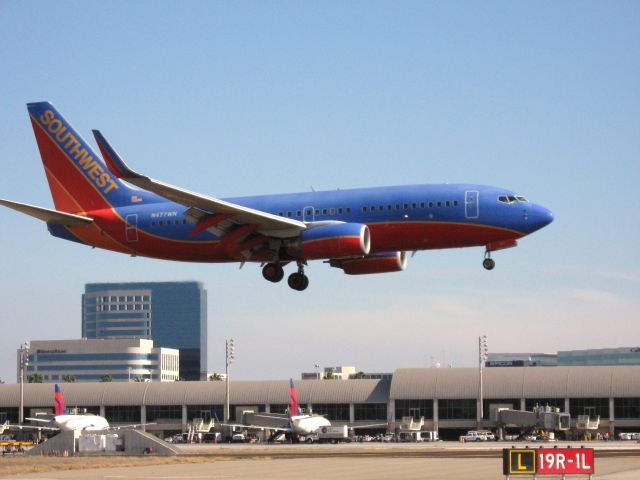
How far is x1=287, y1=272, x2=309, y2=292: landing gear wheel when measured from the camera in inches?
3243

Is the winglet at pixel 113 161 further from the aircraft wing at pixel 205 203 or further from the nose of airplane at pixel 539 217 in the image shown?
→ the nose of airplane at pixel 539 217

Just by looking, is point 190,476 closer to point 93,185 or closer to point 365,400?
point 93,185

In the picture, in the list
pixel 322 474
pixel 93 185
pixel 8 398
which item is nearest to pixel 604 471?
pixel 322 474

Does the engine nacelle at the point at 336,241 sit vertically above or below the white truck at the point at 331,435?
above

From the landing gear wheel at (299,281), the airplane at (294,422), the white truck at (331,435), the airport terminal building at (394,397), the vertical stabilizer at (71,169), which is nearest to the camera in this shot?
the landing gear wheel at (299,281)

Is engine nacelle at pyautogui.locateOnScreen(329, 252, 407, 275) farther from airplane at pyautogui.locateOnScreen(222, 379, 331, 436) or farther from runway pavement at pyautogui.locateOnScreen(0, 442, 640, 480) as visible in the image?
airplane at pyautogui.locateOnScreen(222, 379, 331, 436)

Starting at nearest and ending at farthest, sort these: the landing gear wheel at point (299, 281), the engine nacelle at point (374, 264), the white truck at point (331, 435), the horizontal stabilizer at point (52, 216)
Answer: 1. the horizontal stabilizer at point (52, 216)
2. the landing gear wheel at point (299, 281)
3. the engine nacelle at point (374, 264)
4. the white truck at point (331, 435)

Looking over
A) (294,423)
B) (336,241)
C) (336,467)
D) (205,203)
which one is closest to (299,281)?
(336,241)

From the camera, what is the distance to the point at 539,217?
75.8 meters

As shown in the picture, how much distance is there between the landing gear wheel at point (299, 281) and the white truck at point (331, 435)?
6340cm

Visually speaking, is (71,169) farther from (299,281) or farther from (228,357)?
(228,357)

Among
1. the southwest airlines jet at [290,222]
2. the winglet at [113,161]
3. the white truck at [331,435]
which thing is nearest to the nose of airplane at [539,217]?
the southwest airlines jet at [290,222]

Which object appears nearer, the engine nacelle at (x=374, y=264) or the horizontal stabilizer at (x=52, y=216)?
the horizontal stabilizer at (x=52, y=216)

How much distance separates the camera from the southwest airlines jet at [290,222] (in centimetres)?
7550
